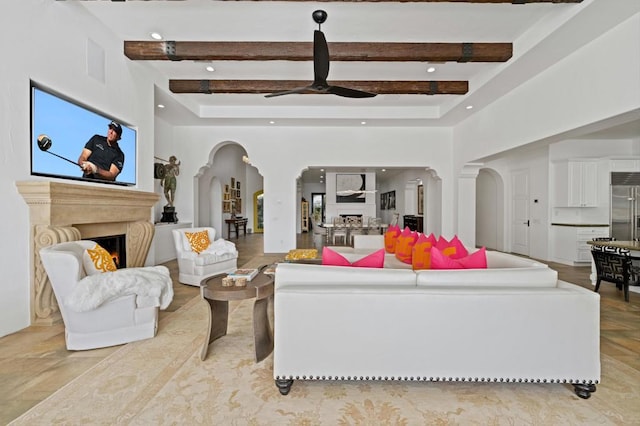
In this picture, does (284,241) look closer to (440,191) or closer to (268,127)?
(268,127)

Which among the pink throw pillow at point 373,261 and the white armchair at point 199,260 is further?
the white armchair at point 199,260

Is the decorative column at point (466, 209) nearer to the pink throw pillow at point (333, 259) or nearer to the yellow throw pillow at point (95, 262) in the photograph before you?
the pink throw pillow at point (333, 259)

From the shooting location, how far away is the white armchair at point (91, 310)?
2.48 m

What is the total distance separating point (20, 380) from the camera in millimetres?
2104

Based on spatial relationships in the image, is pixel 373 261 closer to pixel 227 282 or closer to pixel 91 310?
pixel 227 282

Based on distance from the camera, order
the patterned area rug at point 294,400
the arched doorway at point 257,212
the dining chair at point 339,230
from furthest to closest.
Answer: the arched doorway at point 257,212
the dining chair at point 339,230
the patterned area rug at point 294,400

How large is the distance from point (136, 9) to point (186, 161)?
425cm

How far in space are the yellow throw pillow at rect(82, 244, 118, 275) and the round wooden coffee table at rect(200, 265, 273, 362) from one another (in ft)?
3.56

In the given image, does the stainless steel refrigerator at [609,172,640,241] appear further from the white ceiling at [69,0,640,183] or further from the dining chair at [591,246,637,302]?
the dining chair at [591,246,637,302]

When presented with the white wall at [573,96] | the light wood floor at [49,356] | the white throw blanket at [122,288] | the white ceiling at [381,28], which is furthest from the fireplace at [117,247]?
the white wall at [573,96]

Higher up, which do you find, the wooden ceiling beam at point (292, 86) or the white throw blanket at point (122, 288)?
the wooden ceiling beam at point (292, 86)

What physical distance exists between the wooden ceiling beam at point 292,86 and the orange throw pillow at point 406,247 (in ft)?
9.17

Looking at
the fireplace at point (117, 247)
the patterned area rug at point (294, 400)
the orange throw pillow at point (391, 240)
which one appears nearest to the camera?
the patterned area rug at point (294, 400)

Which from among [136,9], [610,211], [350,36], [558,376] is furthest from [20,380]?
[610,211]
